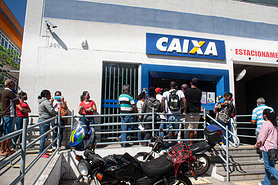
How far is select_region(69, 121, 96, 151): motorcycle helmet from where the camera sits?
2.95 meters

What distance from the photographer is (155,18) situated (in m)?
8.16

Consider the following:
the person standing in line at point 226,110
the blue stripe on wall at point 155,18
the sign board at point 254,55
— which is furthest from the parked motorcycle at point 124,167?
the sign board at point 254,55

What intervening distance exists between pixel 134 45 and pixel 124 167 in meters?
5.44

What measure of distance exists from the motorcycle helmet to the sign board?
25.0 feet

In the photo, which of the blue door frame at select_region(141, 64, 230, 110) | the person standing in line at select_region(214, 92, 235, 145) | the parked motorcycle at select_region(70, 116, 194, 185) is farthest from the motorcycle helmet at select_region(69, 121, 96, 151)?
the person standing in line at select_region(214, 92, 235, 145)

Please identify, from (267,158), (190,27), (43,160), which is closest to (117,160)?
(43,160)

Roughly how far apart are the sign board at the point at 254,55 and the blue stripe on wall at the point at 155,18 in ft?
2.46

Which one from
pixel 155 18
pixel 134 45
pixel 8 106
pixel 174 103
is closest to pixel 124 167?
pixel 174 103

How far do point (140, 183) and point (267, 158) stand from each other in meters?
3.00

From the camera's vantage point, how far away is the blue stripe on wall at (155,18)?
24.7ft

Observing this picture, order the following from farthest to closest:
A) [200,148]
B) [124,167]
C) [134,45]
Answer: [134,45] < [200,148] < [124,167]

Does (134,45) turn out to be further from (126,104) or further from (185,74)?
(126,104)

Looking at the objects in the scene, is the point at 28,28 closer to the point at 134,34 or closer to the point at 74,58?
the point at 74,58

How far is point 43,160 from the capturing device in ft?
14.5
